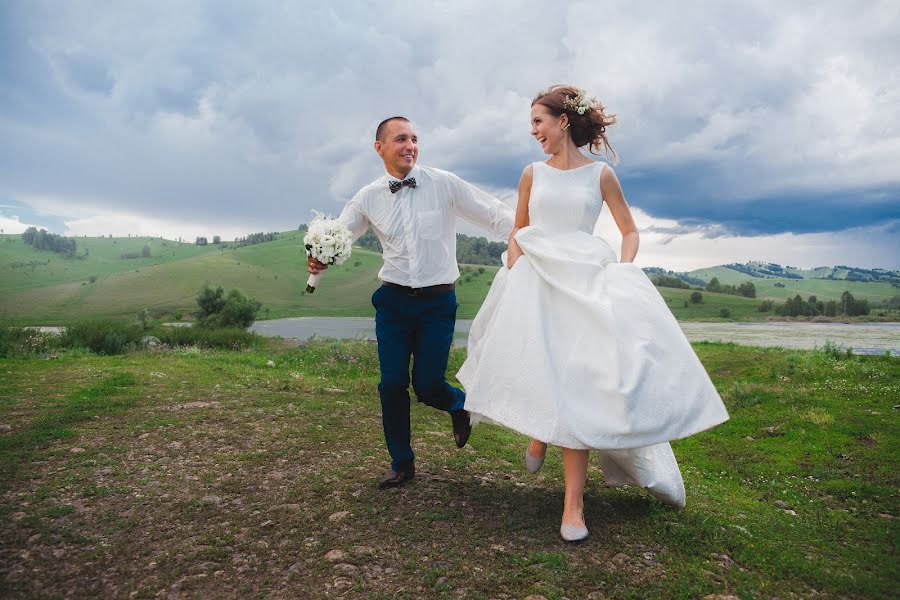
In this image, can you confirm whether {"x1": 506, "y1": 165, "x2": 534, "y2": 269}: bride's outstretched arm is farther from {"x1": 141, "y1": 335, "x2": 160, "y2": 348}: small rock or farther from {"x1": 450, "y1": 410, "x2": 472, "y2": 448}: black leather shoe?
{"x1": 141, "y1": 335, "x2": 160, "y2": 348}: small rock

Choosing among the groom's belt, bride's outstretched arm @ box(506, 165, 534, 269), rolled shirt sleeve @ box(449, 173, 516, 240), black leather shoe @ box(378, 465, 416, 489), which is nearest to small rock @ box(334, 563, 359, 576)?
black leather shoe @ box(378, 465, 416, 489)


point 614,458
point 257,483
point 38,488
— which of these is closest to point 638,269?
point 614,458

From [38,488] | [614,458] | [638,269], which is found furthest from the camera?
[38,488]

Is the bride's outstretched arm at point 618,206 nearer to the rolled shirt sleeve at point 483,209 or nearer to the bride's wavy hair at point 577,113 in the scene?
A: the bride's wavy hair at point 577,113

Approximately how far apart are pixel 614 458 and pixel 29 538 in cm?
450

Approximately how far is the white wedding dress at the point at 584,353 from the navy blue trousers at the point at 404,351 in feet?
2.68

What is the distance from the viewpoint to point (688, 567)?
359 centimetres

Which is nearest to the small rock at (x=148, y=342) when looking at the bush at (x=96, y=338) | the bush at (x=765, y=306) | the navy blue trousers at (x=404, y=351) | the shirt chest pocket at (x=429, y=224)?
A: the bush at (x=96, y=338)

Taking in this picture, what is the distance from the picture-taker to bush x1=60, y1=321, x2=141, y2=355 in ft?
55.2

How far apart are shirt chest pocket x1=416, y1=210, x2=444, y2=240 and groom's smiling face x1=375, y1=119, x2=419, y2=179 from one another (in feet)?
1.59

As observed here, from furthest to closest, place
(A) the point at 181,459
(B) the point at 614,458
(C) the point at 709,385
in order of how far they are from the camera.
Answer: (A) the point at 181,459
(B) the point at 614,458
(C) the point at 709,385

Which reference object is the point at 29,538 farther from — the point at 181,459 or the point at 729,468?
the point at 729,468

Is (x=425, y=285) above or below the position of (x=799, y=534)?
above

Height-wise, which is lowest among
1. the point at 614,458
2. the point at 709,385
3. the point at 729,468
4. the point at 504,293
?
the point at 729,468
